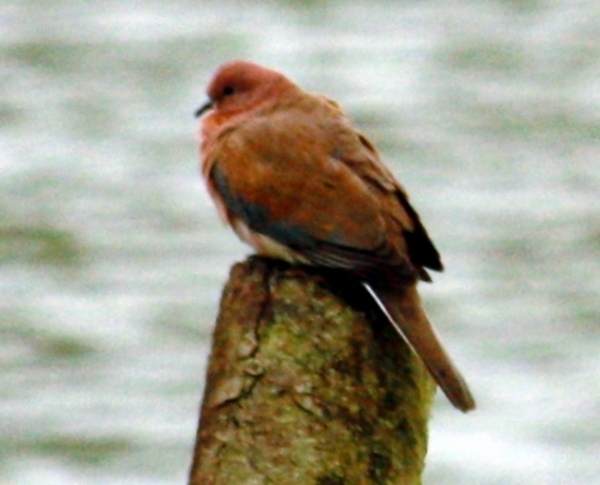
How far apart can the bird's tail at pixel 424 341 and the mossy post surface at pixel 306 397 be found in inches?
9.6

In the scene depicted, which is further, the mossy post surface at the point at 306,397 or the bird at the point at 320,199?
the bird at the point at 320,199

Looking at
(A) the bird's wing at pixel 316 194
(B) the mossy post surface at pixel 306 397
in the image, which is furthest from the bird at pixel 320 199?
(B) the mossy post surface at pixel 306 397

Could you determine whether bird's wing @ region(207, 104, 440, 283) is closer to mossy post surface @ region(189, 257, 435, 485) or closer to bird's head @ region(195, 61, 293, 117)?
bird's head @ region(195, 61, 293, 117)

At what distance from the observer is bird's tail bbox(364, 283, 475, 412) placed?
549 cm

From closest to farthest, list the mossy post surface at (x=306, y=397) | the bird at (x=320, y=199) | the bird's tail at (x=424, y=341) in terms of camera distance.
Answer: the mossy post surface at (x=306, y=397) < the bird's tail at (x=424, y=341) < the bird at (x=320, y=199)

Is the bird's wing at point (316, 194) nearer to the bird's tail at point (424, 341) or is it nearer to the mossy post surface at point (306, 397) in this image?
the bird's tail at point (424, 341)

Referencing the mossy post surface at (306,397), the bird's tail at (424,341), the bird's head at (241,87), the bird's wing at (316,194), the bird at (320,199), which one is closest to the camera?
the mossy post surface at (306,397)

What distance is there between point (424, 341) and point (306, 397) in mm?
813

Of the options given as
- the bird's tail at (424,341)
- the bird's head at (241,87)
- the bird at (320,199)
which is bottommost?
the bird's tail at (424,341)

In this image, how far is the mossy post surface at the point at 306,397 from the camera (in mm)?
4773

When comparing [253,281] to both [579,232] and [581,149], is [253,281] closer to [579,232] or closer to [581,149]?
[579,232]

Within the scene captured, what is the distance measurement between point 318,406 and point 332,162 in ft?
5.68

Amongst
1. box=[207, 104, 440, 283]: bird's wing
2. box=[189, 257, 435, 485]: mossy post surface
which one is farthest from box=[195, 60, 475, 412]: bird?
box=[189, 257, 435, 485]: mossy post surface

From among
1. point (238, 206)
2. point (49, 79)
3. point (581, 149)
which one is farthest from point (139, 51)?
point (238, 206)
